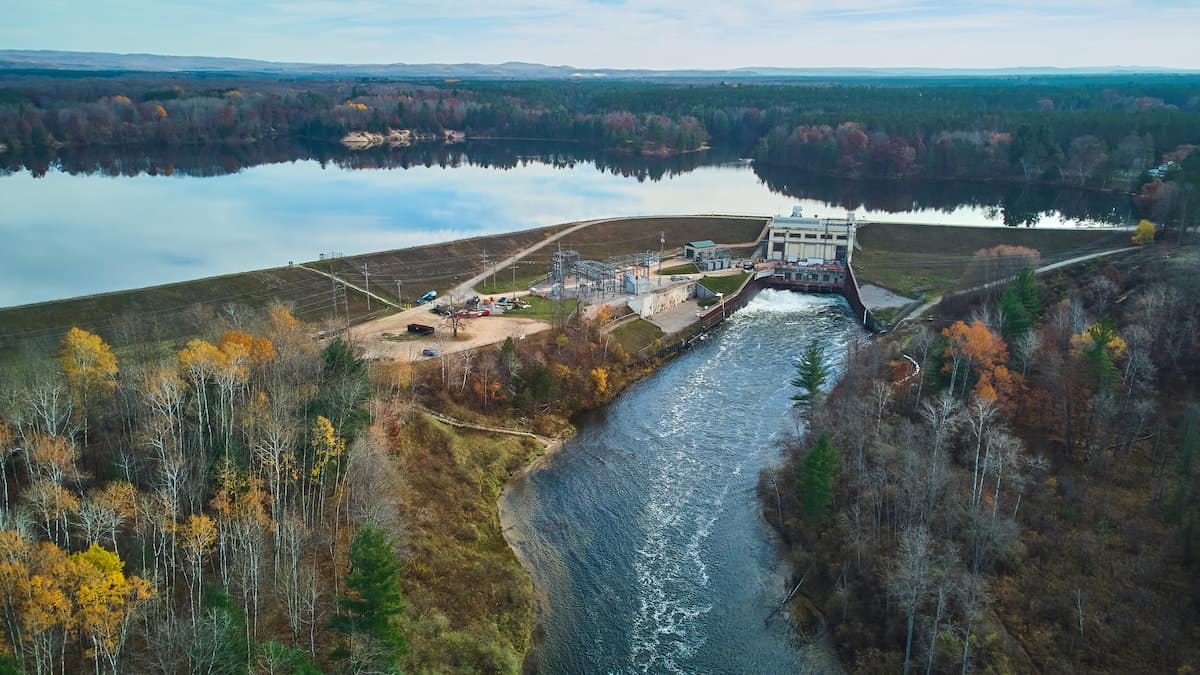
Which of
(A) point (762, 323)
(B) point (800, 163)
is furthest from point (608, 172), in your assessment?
(A) point (762, 323)

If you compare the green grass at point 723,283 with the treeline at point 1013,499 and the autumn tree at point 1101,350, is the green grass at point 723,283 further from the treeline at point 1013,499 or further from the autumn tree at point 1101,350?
the autumn tree at point 1101,350

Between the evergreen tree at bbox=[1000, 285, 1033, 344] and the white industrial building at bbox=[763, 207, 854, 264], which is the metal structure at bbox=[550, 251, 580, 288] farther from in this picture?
the evergreen tree at bbox=[1000, 285, 1033, 344]

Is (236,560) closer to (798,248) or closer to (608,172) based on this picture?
(798,248)

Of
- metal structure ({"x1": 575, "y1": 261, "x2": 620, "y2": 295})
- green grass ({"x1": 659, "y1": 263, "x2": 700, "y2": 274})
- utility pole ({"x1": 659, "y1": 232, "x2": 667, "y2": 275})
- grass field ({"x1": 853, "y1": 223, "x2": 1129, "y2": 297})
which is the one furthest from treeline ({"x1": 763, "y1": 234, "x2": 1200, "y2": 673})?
utility pole ({"x1": 659, "y1": 232, "x2": 667, "y2": 275})

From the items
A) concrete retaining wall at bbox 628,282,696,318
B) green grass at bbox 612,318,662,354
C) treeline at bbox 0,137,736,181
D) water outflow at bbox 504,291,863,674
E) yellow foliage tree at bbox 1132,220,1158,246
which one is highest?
treeline at bbox 0,137,736,181

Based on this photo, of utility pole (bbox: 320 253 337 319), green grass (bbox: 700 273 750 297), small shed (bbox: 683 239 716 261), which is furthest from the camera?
small shed (bbox: 683 239 716 261)

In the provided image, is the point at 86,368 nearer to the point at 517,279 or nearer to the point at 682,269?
the point at 517,279

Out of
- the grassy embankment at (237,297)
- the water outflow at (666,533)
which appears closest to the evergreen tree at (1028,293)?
the water outflow at (666,533)
